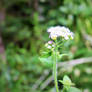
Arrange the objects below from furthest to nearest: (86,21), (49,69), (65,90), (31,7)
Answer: (31,7) < (86,21) < (49,69) < (65,90)

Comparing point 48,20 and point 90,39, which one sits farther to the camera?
point 48,20

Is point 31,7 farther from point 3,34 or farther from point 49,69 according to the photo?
point 49,69

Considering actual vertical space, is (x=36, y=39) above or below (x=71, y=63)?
above

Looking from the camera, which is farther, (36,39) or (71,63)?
(36,39)

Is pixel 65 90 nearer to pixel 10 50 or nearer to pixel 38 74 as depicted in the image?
pixel 38 74

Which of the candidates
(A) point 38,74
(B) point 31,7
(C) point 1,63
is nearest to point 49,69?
(A) point 38,74

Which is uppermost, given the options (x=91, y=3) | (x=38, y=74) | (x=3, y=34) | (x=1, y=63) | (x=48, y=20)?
(x=91, y=3)

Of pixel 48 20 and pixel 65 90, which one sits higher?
pixel 48 20

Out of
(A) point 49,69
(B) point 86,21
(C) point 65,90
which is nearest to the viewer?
(C) point 65,90
